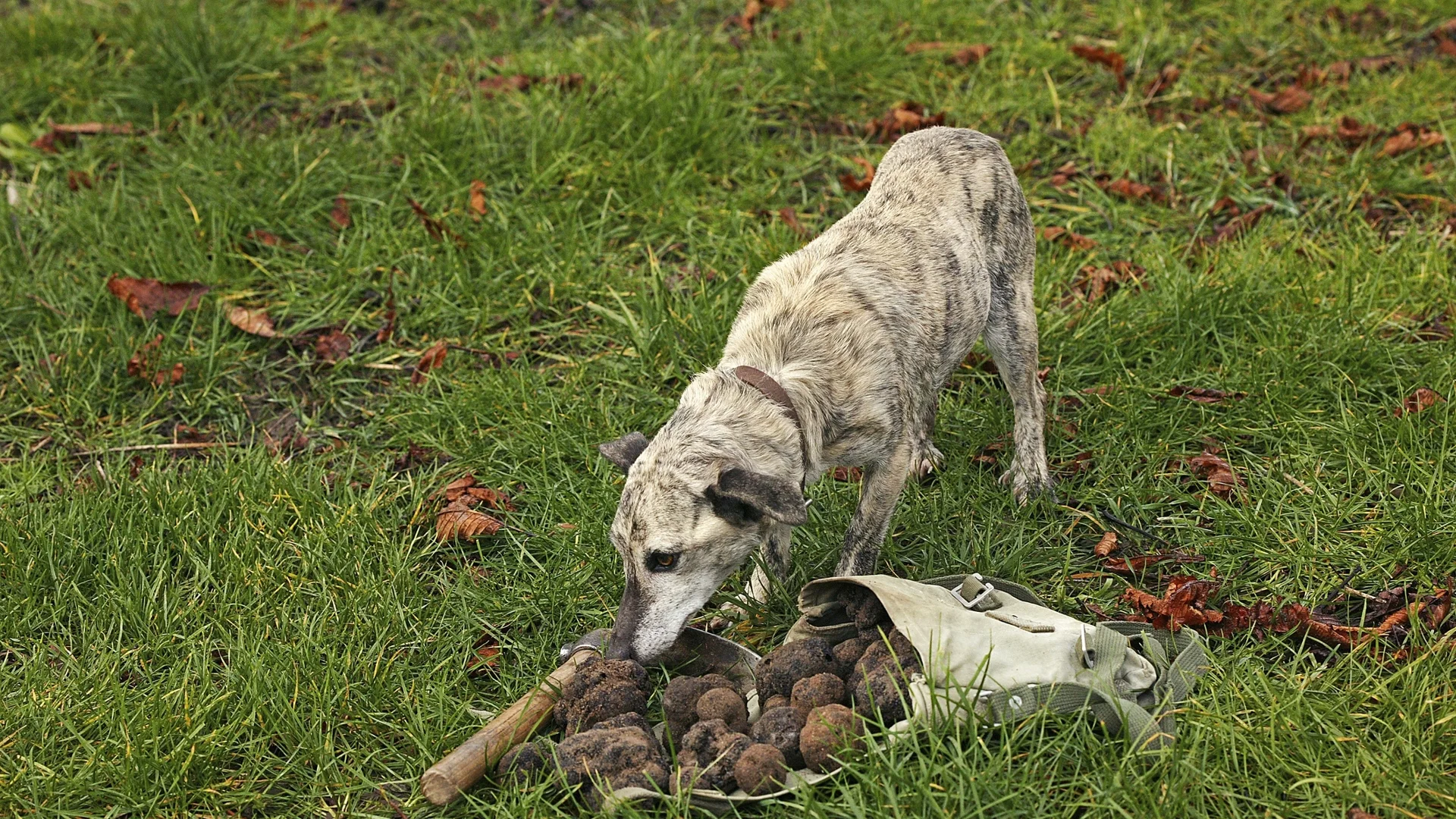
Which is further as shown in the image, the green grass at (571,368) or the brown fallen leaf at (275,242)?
the brown fallen leaf at (275,242)

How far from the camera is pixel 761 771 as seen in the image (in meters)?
3.93

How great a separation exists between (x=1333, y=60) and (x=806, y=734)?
664 cm

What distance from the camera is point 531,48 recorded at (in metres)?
8.80

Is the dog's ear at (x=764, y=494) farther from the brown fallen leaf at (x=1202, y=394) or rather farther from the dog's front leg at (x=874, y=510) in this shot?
the brown fallen leaf at (x=1202, y=394)

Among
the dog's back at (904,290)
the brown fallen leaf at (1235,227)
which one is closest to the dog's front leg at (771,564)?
the dog's back at (904,290)

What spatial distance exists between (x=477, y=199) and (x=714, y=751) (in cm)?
421

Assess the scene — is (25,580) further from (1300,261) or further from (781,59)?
(1300,261)

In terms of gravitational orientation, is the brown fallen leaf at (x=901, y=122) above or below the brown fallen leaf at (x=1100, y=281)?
above

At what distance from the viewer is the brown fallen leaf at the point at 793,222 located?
23.6 feet

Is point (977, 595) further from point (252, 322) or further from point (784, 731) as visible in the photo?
point (252, 322)

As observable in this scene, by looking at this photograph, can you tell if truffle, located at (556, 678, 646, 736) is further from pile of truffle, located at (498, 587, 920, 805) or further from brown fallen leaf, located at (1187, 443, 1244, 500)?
brown fallen leaf, located at (1187, 443, 1244, 500)

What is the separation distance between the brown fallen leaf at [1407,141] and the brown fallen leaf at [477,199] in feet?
16.9

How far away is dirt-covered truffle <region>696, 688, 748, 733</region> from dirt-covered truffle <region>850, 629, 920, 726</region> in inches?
14.4

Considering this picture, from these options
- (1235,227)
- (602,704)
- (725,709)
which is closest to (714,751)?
(725,709)
